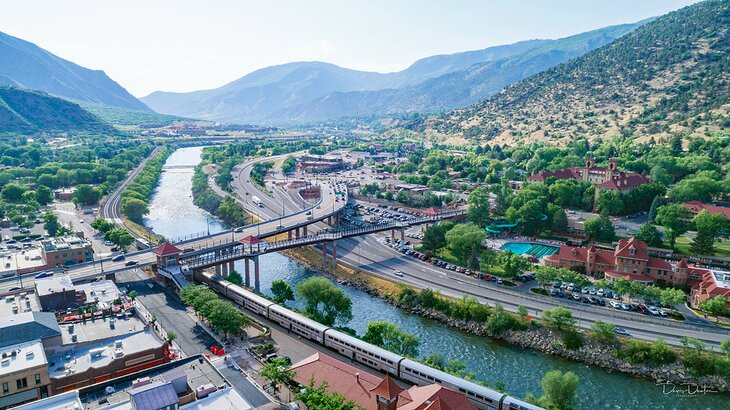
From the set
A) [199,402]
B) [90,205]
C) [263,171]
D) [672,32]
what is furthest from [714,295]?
[672,32]

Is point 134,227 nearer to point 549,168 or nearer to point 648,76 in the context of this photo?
point 549,168

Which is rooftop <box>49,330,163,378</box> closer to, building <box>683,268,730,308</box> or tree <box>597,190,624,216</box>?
building <box>683,268,730,308</box>

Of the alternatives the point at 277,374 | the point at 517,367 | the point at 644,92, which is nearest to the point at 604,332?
the point at 517,367

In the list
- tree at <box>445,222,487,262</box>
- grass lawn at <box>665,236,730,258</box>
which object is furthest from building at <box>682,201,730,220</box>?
tree at <box>445,222,487,262</box>

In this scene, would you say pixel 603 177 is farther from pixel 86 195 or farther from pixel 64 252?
pixel 86 195

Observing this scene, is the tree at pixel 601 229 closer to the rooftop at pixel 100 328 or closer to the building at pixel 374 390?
the building at pixel 374 390

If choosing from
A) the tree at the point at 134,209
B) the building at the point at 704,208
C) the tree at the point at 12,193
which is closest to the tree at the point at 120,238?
the tree at the point at 134,209
